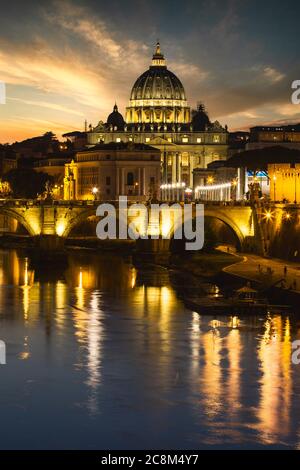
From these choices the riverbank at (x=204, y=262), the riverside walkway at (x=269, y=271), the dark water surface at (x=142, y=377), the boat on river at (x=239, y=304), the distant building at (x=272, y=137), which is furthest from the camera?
the distant building at (x=272, y=137)

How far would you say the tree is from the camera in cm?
8300

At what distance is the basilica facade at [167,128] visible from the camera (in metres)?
115

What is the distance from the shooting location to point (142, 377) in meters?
23.4

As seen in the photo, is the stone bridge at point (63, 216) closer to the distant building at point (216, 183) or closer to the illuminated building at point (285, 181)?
the illuminated building at point (285, 181)

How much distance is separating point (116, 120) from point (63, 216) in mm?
69746

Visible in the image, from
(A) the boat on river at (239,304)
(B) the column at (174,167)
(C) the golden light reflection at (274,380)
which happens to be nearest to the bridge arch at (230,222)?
(A) the boat on river at (239,304)

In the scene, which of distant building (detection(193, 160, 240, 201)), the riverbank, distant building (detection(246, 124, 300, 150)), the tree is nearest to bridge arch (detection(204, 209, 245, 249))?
the riverbank

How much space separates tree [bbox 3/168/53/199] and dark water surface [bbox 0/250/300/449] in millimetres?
48208

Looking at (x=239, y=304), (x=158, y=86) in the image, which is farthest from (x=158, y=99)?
(x=239, y=304)

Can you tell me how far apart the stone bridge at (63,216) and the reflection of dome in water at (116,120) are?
6743cm

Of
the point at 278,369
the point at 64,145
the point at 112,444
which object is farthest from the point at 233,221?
the point at 64,145

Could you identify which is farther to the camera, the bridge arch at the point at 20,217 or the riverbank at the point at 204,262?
the bridge arch at the point at 20,217

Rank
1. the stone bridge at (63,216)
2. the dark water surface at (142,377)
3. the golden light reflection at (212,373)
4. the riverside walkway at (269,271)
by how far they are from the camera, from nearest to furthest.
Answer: the dark water surface at (142,377) < the golden light reflection at (212,373) < the riverside walkway at (269,271) < the stone bridge at (63,216)
